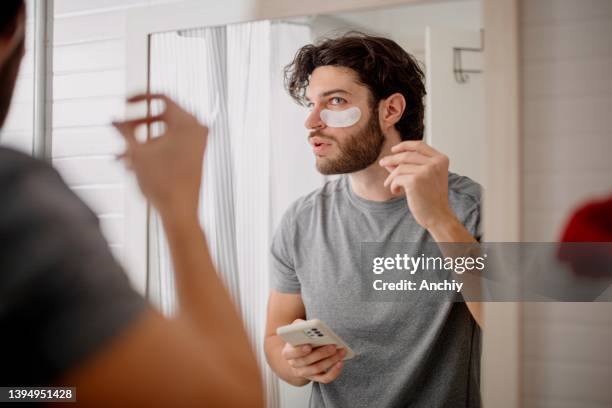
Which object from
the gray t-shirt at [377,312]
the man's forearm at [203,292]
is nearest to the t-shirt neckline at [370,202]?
the gray t-shirt at [377,312]

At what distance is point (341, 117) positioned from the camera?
1.15 m

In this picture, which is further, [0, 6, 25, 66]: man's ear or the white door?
the white door

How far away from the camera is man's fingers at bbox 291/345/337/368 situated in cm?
113

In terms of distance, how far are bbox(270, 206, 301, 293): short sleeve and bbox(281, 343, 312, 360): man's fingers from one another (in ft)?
0.35

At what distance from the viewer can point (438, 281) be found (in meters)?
1.10

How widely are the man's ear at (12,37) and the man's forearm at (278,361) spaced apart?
33.8 inches

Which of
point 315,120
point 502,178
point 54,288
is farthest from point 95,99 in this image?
point 54,288

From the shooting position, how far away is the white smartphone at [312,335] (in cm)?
107

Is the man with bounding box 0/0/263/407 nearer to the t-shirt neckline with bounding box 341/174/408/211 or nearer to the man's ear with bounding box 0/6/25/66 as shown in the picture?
the man's ear with bounding box 0/6/25/66

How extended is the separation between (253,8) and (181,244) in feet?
3.05

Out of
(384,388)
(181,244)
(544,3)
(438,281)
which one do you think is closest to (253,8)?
(544,3)

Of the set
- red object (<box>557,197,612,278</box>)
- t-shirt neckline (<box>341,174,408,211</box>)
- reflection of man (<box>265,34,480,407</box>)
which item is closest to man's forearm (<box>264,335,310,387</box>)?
reflection of man (<box>265,34,480,407</box>)

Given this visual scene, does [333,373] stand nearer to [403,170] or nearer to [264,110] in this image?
[403,170]

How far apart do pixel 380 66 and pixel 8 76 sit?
748 mm
